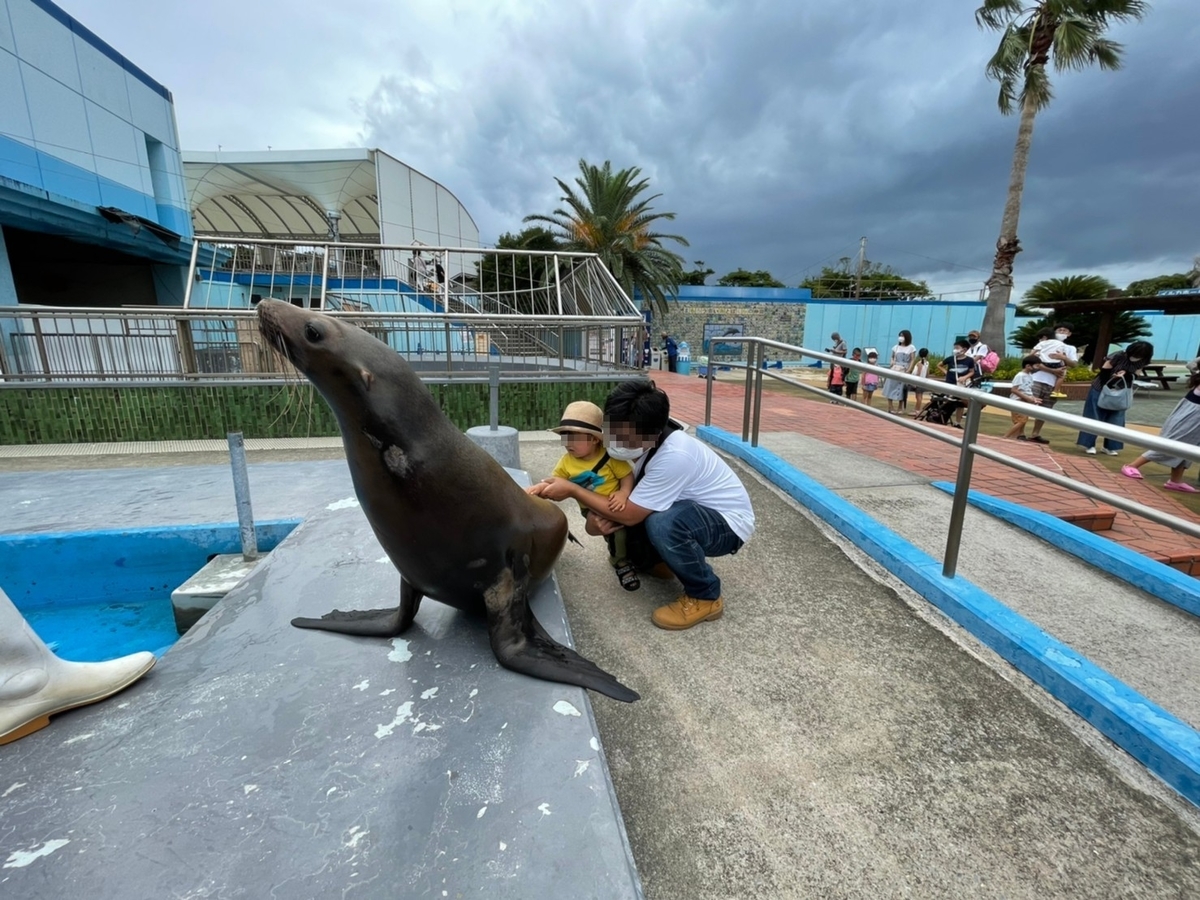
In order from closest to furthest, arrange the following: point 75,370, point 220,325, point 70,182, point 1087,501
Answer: point 1087,501 < point 75,370 < point 220,325 < point 70,182

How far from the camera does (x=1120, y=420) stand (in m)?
5.94

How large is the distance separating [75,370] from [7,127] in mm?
6772

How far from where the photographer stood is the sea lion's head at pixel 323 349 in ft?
4.57

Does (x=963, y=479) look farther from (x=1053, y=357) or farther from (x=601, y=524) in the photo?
(x=1053, y=357)

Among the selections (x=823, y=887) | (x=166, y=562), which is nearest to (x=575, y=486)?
(x=823, y=887)

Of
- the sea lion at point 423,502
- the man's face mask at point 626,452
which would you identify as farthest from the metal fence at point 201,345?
the sea lion at point 423,502

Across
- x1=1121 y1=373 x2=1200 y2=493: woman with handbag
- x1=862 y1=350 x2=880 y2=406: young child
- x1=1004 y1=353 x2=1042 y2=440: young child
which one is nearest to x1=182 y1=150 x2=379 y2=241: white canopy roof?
x1=862 y1=350 x2=880 y2=406: young child

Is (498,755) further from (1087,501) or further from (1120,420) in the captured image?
(1120,420)

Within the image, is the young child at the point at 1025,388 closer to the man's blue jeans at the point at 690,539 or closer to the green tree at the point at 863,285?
the man's blue jeans at the point at 690,539

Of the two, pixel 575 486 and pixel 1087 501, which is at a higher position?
pixel 575 486

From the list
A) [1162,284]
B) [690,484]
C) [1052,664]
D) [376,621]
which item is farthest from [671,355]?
[1162,284]

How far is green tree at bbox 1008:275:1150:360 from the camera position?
1770cm

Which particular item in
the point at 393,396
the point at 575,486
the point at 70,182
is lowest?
the point at 575,486

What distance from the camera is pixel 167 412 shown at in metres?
5.89
